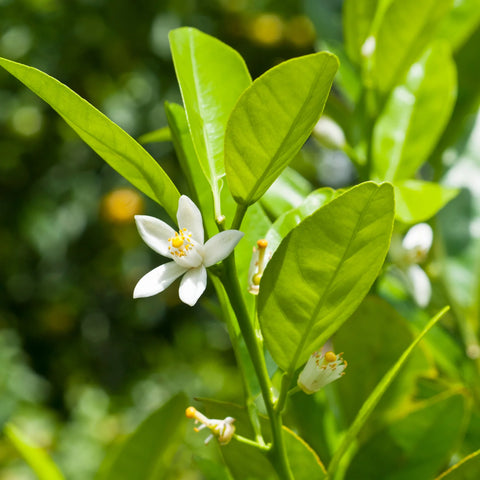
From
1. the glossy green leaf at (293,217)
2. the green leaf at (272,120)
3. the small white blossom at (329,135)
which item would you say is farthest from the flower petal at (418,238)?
the green leaf at (272,120)

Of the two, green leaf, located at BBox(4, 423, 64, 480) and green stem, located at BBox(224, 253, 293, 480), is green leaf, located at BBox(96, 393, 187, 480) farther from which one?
green stem, located at BBox(224, 253, 293, 480)

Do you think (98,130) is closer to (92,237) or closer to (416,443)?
(416,443)

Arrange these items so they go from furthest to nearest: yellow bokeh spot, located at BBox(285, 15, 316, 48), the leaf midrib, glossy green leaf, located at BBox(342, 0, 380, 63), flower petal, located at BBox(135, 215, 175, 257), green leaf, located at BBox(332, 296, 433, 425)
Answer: yellow bokeh spot, located at BBox(285, 15, 316, 48) < glossy green leaf, located at BBox(342, 0, 380, 63) < green leaf, located at BBox(332, 296, 433, 425) < flower petal, located at BBox(135, 215, 175, 257) < the leaf midrib

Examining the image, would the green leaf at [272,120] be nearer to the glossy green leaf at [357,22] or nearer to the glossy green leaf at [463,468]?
the glossy green leaf at [463,468]

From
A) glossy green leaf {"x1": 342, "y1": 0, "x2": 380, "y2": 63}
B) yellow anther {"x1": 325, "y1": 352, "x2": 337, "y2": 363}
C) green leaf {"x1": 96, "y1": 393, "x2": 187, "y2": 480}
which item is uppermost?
glossy green leaf {"x1": 342, "y1": 0, "x2": 380, "y2": 63}

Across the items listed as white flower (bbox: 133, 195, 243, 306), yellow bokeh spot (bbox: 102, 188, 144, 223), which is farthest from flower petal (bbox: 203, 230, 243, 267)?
yellow bokeh spot (bbox: 102, 188, 144, 223)

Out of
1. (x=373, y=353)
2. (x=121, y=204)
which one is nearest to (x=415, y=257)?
(x=373, y=353)

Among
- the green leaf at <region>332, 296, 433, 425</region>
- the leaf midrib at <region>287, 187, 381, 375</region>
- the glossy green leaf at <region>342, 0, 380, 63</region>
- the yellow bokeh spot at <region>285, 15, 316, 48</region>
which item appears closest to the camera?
the leaf midrib at <region>287, 187, 381, 375</region>
